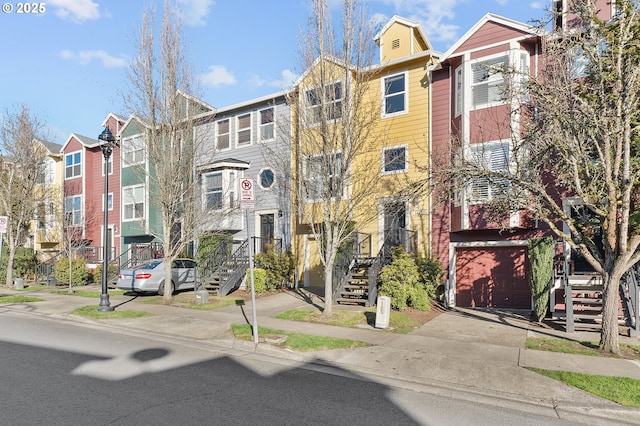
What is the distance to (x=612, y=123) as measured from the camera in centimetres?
788

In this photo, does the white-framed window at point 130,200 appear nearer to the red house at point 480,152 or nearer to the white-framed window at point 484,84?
the red house at point 480,152

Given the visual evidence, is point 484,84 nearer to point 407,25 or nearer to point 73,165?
point 407,25

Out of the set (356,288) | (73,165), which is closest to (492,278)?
(356,288)

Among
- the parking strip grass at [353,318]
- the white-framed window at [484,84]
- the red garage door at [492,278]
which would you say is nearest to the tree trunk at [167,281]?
the parking strip grass at [353,318]

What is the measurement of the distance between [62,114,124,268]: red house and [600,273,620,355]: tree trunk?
932 inches

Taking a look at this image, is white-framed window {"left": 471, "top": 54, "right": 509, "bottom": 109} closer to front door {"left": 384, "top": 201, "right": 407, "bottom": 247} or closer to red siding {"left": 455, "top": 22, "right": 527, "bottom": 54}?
red siding {"left": 455, "top": 22, "right": 527, "bottom": 54}

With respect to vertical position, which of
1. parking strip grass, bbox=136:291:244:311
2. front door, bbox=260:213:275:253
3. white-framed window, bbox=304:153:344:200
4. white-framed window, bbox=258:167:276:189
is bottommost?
parking strip grass, bbox=136:291:244:311

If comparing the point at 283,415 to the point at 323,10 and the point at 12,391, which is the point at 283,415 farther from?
the point at 323,10

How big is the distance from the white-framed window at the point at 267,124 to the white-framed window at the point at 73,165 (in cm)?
1524

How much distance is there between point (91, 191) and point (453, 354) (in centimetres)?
2622

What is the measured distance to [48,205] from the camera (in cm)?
2464

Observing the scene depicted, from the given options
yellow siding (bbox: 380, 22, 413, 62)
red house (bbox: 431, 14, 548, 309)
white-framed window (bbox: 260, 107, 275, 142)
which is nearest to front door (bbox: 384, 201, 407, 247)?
red house (bbox: 431, 14, 548, 309)

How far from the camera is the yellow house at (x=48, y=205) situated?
24.2m

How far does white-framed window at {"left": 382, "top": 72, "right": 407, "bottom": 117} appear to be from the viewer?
53.0 ft
